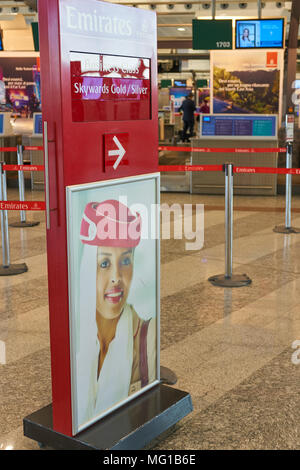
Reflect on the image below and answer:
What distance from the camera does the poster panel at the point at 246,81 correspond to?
562 inches

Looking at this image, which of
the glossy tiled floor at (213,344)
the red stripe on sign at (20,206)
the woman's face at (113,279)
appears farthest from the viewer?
the red stripe on sign at (20,206)

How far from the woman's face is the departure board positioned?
7.87 meters

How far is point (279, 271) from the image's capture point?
5.81 meters

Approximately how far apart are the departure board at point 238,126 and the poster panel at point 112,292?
766 centimetres

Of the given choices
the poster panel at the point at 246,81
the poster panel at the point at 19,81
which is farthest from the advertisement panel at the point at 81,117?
the poster panel at the point at 19,81

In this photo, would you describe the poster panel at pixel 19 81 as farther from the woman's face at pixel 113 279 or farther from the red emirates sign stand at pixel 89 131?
the woman's face at pixel 113 279

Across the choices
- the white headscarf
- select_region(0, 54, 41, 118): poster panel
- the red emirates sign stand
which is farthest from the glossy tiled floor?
select_region(0, 54, 41, 118): poster panel

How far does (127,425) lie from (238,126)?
27.1 ft

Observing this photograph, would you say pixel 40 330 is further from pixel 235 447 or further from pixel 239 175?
pixel 239 175

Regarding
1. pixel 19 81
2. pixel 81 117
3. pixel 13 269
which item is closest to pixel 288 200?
pixel 13 269

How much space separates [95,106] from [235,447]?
1.69m

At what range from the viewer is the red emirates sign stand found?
2.32 metres
